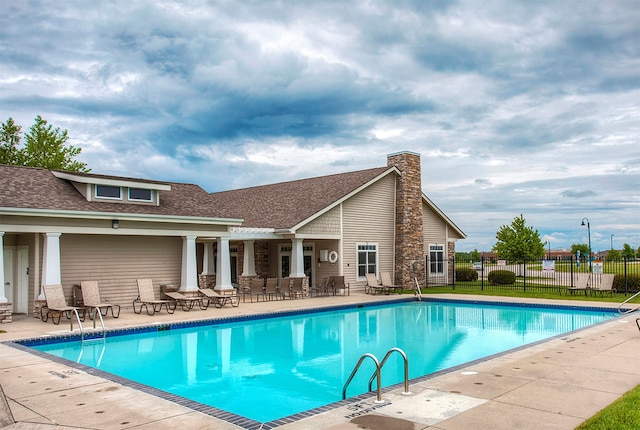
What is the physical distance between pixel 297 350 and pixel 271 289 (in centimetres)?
900

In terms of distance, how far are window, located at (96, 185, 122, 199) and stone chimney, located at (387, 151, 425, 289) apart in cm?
1388

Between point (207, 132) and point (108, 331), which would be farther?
point (207, 132)

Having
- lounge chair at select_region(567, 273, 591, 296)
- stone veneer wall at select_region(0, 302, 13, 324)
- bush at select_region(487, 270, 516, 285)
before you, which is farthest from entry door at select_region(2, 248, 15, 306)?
bush at select_region(487, 270, 516, 285)

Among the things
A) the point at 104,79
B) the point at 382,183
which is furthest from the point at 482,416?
the point at 382,183

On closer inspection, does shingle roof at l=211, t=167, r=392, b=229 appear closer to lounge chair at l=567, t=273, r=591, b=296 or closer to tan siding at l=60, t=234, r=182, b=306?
tan siding at l=60, t=234, r=182, b=306

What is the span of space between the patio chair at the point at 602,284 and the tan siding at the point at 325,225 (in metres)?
10.6

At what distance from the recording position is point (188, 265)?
18359mm

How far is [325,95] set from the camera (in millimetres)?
18812

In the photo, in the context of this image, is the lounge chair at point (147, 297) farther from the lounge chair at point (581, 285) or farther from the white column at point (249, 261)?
the lounge chair at point (581, 285)

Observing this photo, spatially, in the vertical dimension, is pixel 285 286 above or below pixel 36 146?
below

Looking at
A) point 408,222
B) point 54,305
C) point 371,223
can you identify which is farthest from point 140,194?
point 408,222

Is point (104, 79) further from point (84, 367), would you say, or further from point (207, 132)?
point (84, 367)

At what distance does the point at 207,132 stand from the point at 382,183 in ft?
29.6

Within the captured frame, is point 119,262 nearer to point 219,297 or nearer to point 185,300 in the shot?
point 185,300
